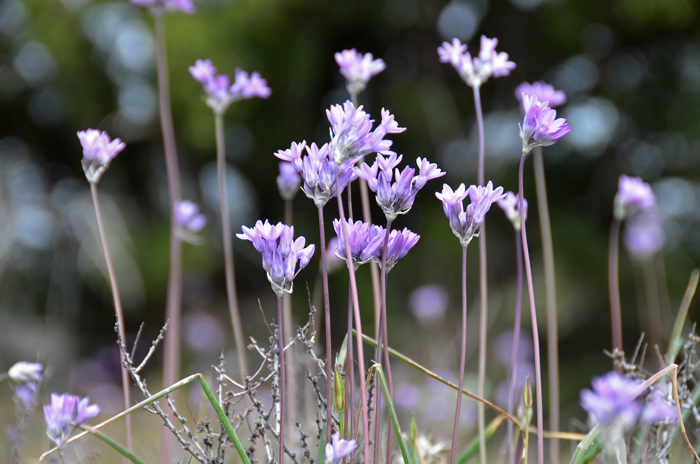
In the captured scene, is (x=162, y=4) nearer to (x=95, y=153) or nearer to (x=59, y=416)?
(x=95, y=153)

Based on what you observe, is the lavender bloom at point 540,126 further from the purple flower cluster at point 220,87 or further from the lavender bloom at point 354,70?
the purple flower cluster at point 220,87

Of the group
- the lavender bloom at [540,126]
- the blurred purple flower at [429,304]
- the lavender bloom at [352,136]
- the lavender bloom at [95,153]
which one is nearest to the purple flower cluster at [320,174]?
the lavender bloom at [352,136]

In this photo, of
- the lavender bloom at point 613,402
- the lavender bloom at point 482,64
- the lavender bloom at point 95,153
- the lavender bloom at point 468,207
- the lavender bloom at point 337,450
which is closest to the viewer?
the lavender bloom at point 613,402

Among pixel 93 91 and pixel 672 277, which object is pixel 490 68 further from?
pixel 93 91

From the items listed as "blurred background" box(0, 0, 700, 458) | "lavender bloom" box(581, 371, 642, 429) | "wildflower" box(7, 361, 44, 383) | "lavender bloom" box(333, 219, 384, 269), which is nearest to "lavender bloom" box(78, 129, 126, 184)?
"wildflower" box(7, 361, 44, 383)

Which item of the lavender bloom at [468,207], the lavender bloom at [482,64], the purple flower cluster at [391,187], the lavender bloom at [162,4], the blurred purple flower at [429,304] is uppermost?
the lavender bloom at [162,4]

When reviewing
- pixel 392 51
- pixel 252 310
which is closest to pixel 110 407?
pixel 252 310

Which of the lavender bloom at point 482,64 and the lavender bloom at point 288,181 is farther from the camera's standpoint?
the lavender bloom at point 288,181
